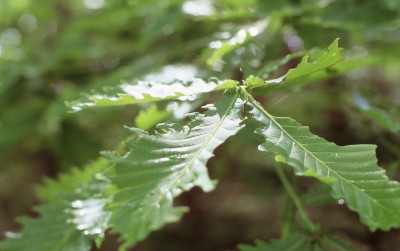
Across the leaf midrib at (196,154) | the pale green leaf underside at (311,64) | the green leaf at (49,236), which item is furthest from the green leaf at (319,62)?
the green leaf at (49,236)

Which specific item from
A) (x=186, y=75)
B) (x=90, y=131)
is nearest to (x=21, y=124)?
(x=90, y=131)

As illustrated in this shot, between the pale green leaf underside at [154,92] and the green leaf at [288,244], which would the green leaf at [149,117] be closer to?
the pale green leaf underside at [154,92]

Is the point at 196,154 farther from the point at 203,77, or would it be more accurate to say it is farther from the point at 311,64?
the point at 203,77

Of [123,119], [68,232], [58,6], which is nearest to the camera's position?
[68,232]

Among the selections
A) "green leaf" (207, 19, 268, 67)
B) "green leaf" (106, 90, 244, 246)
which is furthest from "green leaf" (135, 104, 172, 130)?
"green leaf" (106, 90, 244, 246)

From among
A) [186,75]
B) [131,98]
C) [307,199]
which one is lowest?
[307,199]

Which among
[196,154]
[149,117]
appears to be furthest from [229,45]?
[196,154]

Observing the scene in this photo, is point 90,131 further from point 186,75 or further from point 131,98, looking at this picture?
point 131,98
